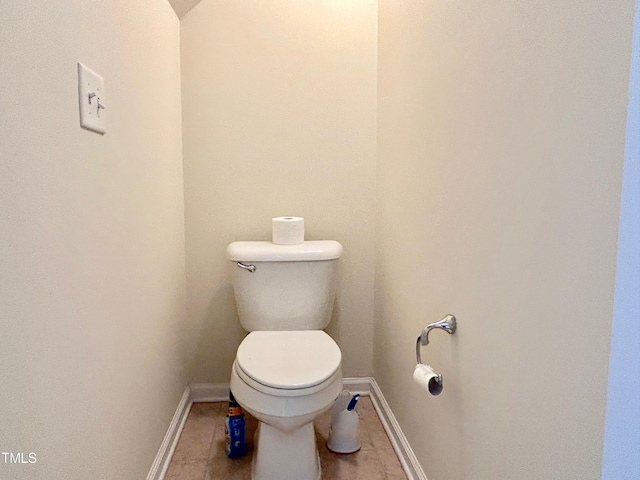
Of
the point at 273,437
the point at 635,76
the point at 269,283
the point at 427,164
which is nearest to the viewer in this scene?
the point at 635,76

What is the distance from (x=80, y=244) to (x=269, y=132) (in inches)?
44.4

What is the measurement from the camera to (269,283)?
1733 mm

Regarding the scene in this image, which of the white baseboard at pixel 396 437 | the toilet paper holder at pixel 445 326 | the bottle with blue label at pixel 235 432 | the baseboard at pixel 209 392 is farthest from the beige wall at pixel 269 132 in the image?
the toilet paper holder at pixel 445 326

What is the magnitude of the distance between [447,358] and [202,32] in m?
1.52

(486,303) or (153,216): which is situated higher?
(153,216)

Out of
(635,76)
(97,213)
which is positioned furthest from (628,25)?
(97,213)

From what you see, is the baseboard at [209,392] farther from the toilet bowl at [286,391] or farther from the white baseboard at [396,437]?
the white baseboard at [396,437]

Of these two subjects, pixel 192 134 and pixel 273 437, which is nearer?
pixel 273 437

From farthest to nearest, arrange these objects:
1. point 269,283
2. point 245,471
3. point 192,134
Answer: point 192,134
point 269,283
point 245,471

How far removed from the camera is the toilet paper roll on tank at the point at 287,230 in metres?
1.77

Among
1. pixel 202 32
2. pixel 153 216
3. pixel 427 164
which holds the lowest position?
pixel 153 216

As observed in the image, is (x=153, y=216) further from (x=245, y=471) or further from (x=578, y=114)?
(x=578, y=114)

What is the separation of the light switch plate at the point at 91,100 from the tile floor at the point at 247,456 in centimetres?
117

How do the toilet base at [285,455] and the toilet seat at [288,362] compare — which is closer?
the toilet seat at [288,362]
